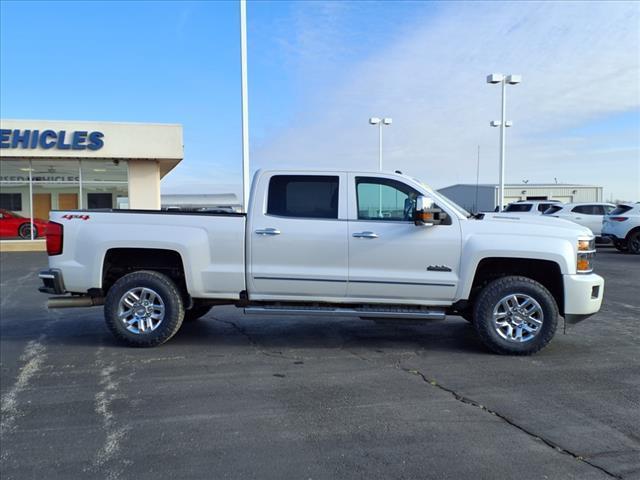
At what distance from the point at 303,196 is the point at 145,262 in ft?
6.73

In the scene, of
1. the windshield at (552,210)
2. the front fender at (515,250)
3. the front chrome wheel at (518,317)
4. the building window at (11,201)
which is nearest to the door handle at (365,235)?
the front fender at (515,250)

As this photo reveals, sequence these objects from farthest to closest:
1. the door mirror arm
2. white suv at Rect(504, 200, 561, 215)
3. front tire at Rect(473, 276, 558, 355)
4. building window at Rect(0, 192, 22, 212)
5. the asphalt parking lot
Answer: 1. white suv at Rect(504, 200, 561, 215)
2. building window at Rect(0, 192, 22, 212)
3. front tire at Rect(473, 276, 558, 355)
4. the door mirror arm
5. the asphalt parking lot

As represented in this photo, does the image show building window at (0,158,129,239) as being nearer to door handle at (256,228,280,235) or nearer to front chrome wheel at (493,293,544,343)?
door handle at (256,228,280,235)

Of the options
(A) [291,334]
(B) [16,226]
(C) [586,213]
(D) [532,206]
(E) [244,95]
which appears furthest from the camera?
(D) [532,206]

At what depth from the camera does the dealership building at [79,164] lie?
Answer: 765 inches

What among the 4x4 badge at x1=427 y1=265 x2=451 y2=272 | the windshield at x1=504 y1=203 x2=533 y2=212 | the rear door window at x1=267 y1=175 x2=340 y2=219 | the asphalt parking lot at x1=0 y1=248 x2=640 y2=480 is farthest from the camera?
the windshield at x1=504 y1=203 x2=533 y2=212

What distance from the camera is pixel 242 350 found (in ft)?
20.6

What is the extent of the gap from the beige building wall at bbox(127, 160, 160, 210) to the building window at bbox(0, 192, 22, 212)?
4.53 meters

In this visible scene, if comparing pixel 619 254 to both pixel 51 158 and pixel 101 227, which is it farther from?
pixel 51 158

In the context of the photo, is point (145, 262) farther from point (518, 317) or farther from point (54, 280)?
point (518, 317)

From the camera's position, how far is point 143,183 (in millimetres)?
20875

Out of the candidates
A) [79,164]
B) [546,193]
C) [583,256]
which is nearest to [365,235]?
[583,256]

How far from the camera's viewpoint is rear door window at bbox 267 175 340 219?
6.21m

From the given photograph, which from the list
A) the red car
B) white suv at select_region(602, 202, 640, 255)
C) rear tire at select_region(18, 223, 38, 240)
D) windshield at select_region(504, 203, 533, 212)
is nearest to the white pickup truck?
white suv at select_region(602, 202, 640, 255)
